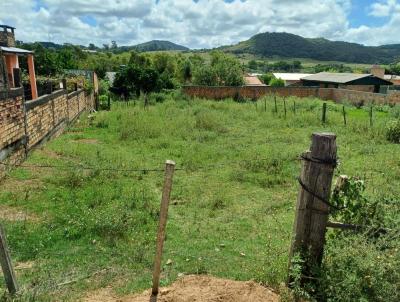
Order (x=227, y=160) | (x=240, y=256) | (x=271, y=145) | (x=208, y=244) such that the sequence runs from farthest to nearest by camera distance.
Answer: (x=271, y=145) < (x=227, y=160) < (x=208, y=244) < (x=240, y=256)

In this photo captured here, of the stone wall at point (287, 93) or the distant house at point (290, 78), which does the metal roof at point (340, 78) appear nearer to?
the distant house at point (290, 78)

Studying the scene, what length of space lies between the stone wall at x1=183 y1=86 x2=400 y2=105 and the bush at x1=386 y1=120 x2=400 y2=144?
12.9 m

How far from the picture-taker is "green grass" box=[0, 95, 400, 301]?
13.6 ft

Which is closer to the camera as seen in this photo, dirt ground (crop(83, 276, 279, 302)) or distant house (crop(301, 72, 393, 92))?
dirt ground (crop(83, 276, 279, 302))

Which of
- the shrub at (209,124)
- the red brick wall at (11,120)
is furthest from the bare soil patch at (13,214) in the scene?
the shrub at (209,124)

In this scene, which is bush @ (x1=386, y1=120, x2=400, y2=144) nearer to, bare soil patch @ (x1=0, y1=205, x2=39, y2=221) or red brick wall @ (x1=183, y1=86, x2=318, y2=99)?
bare soil patch @ (x1=0, y1=205, x2=39, y2=221)

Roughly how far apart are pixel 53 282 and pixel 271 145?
8.85 metres

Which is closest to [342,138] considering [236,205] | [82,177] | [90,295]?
[236,205]

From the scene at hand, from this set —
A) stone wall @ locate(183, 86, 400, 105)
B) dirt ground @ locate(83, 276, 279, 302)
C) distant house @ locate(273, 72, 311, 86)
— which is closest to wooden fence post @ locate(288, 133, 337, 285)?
dirt ground @ locate(83, 276, 279, 302)

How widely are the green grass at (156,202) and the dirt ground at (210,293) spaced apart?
24 cm

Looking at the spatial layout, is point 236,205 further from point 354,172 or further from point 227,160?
point 354,172

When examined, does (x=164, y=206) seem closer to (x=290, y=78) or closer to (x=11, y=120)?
(x=11, y=120)

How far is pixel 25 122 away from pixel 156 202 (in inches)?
168

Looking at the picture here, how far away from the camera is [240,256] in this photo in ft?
15.4
